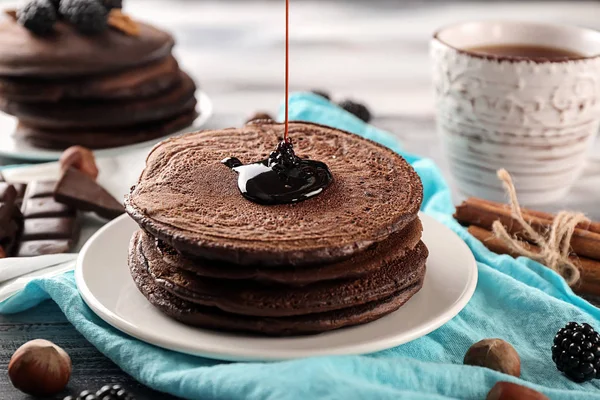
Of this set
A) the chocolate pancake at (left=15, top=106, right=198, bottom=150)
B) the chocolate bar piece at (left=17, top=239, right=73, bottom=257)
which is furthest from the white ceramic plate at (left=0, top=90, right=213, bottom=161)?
the chocolate bar piece at (left=17, top=239, right=73, bottom=257)

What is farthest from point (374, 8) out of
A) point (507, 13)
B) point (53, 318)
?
point (53, 318)

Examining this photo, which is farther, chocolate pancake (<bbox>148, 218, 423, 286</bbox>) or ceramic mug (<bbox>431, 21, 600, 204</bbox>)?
ceramic mug (<bbox>431, 21, 600, 204</bbox>)

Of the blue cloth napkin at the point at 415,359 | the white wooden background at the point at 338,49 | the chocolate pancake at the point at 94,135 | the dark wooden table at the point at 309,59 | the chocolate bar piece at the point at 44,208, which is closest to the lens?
the blue cloth napkin at the point at 415,359

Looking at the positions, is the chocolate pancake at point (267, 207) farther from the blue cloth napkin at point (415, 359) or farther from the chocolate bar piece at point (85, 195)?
the chocolate bar piece at point (85, 195)

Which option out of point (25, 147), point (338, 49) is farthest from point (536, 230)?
point (338, 49)

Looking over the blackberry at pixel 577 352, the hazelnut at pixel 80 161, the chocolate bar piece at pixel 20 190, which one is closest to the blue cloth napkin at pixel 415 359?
the blackberry at pixel 577 352

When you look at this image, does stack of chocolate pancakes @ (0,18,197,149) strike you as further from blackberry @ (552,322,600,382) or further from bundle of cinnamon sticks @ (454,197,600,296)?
blackberry @ (552,322,600,382)

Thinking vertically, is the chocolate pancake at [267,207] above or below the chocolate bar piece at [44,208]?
above
